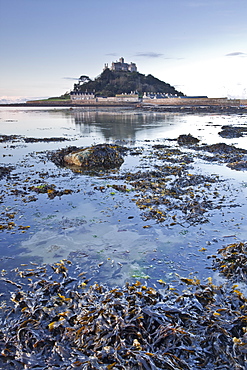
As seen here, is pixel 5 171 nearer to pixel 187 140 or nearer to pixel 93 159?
pixel 93 159

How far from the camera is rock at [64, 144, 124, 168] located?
39.5 ft

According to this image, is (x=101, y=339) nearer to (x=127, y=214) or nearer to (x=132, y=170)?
(x=127, y=214)

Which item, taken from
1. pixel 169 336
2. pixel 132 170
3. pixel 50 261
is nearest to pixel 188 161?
pixel 132 170

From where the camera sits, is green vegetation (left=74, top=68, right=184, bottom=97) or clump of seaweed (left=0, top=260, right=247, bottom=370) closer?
clump of seaweed (left=0, top=260, right=247, bottom=370)

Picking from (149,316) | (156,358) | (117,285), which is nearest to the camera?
(156,358)

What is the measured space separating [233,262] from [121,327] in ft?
7.85

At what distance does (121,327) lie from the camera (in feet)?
10.9

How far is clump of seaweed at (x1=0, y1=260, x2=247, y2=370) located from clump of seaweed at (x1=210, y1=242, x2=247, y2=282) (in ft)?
1.58

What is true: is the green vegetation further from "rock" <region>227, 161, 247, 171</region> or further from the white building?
"rock" <region>227, 161, 247, 171</region>

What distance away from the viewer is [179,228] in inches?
236

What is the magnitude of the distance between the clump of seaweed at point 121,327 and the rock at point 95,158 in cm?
813

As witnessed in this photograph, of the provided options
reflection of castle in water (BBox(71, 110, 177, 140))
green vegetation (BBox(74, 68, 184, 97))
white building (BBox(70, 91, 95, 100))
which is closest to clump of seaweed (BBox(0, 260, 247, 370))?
reflection of castle in water (BBox(71, 110, 177, 140))

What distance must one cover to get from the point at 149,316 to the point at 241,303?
52.3 inches

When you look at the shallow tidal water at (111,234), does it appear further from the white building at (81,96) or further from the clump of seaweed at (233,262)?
the white building at (81,96)
